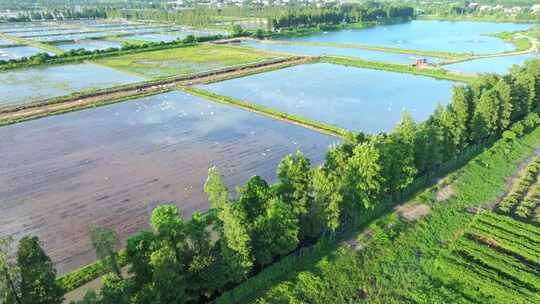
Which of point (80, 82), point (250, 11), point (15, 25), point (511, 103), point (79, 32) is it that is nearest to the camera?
point (511, 103)

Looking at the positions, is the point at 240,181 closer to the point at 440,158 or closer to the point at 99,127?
the point at 440,158

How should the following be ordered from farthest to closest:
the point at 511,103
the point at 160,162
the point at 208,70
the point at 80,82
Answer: the point at 208,70, the point at 80,82, the point at 511,103, the point at 160,162

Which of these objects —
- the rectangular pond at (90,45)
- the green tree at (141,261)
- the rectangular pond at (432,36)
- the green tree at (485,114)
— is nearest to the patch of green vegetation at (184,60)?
the rectangular pond at (90,45)

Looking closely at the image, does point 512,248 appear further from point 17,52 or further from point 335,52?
point 17,52

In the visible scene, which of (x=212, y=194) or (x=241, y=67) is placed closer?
(x=212, y=194)

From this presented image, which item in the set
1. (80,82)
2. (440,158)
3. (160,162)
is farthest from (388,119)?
(80,82)

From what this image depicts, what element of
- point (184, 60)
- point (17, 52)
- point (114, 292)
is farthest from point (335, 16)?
point (114, 292)

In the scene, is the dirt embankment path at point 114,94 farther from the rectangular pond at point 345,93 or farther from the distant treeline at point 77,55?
the distant treeline at point 77,55
